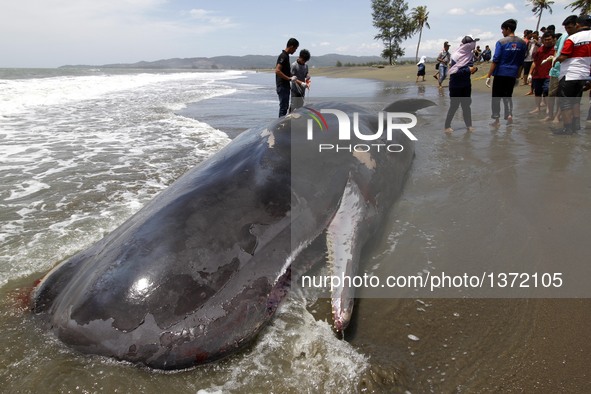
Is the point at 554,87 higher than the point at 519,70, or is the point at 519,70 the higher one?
the point at 519,70

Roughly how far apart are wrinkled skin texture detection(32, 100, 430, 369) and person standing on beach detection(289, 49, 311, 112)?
6.36 meters

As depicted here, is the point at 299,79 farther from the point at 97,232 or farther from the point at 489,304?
the point at 489,304

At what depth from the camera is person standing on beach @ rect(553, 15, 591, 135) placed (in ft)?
23.4

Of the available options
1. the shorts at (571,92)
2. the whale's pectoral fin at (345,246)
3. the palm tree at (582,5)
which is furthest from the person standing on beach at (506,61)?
the palm tree at (582,5)

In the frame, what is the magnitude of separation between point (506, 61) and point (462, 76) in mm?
1001

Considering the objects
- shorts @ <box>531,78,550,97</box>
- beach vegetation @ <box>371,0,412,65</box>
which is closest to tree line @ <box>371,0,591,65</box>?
beach vegetation @ <box>371,0,412,65</box>

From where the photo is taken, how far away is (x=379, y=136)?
4496 millimetres

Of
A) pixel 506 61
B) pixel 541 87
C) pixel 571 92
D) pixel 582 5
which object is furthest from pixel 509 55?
pixel 582 5

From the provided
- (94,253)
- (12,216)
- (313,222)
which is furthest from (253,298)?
(12,216)

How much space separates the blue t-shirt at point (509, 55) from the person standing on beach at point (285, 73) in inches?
160

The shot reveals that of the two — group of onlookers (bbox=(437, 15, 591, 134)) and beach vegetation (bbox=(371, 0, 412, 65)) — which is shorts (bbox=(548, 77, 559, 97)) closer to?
group of onlookers (bbox=(437, 15, 591, 134))

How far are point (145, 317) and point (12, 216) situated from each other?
11.5 feet

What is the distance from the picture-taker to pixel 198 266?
221 centimetres

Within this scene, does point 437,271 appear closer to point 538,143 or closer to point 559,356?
point 559,356
